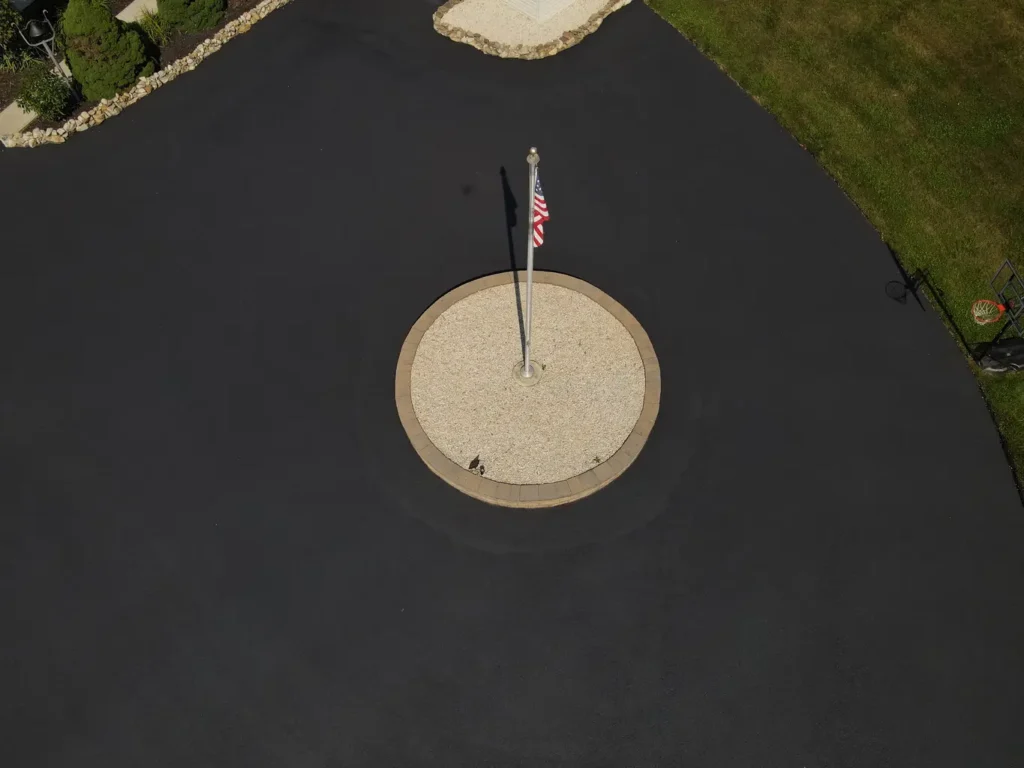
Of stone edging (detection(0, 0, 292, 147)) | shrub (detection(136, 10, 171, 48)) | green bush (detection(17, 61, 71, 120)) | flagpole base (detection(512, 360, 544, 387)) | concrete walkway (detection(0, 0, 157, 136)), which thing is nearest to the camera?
flagpole base (detection(512, 360, 544, 387))

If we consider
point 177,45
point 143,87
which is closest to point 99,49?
point 143,87

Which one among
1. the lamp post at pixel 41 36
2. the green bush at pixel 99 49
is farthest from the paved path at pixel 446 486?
the lamp post at pixel 41 36

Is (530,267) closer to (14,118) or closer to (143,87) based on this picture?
(143,87)

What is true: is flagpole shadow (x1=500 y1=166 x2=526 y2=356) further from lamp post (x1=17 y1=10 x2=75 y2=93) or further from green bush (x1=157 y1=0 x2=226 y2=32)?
lamp post (x1=17 y1=10 x2=75 y2=93)

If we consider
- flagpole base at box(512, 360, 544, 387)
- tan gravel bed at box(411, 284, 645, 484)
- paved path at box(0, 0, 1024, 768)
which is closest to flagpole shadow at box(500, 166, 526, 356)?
tan gravel bed at box(411, 284, 645, 484)

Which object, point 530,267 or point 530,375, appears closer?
point 530,267

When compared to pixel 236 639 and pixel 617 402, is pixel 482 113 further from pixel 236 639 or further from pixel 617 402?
pixel 236 639

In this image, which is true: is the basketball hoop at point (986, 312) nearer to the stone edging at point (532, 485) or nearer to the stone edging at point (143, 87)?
the stone edging at point (532, 485)
